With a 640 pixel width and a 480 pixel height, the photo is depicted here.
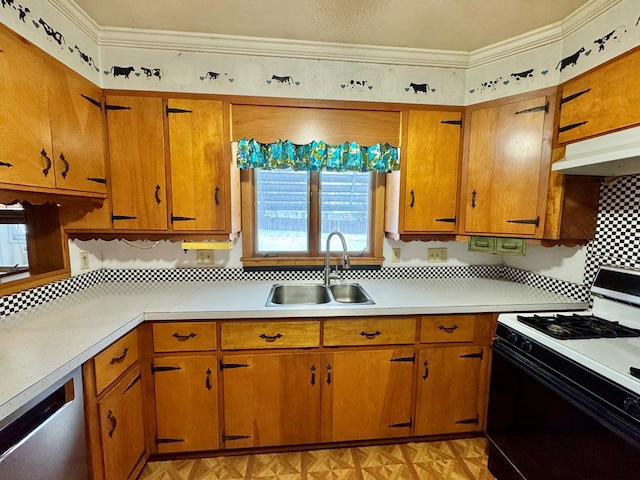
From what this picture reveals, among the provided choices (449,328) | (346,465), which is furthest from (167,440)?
(449,328)

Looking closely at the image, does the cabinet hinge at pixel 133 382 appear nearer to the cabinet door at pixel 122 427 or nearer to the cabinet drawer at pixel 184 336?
the cabinet door at pixel 122 427

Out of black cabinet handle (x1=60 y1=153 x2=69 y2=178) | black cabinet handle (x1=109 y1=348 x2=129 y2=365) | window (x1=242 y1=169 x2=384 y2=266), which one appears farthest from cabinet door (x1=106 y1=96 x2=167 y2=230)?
black cabinet handle (x1=109 y1=348 x2=129 y2=365)

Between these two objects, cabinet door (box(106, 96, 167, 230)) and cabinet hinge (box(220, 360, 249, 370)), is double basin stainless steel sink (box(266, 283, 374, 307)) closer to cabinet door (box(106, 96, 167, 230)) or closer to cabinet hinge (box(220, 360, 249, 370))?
cabinet hinge (box(220, 360, 249, 370))

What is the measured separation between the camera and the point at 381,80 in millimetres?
1806

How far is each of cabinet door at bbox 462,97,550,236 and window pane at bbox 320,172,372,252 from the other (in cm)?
68

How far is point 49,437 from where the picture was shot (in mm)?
961

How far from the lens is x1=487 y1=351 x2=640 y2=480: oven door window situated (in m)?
0.99

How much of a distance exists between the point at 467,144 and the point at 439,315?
1083mm

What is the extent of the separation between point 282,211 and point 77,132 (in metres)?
1.21


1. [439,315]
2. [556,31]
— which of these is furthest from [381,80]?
[439,315]

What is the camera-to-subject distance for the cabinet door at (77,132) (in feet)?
4.43

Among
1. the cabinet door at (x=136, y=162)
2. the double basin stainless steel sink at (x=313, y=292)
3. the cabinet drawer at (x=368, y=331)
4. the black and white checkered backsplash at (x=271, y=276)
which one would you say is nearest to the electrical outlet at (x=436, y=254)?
the black and white checkered backsplash at (x=271, y=276)

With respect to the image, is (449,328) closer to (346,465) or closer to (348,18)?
(346,465)

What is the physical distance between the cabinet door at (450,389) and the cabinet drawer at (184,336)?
119cm
